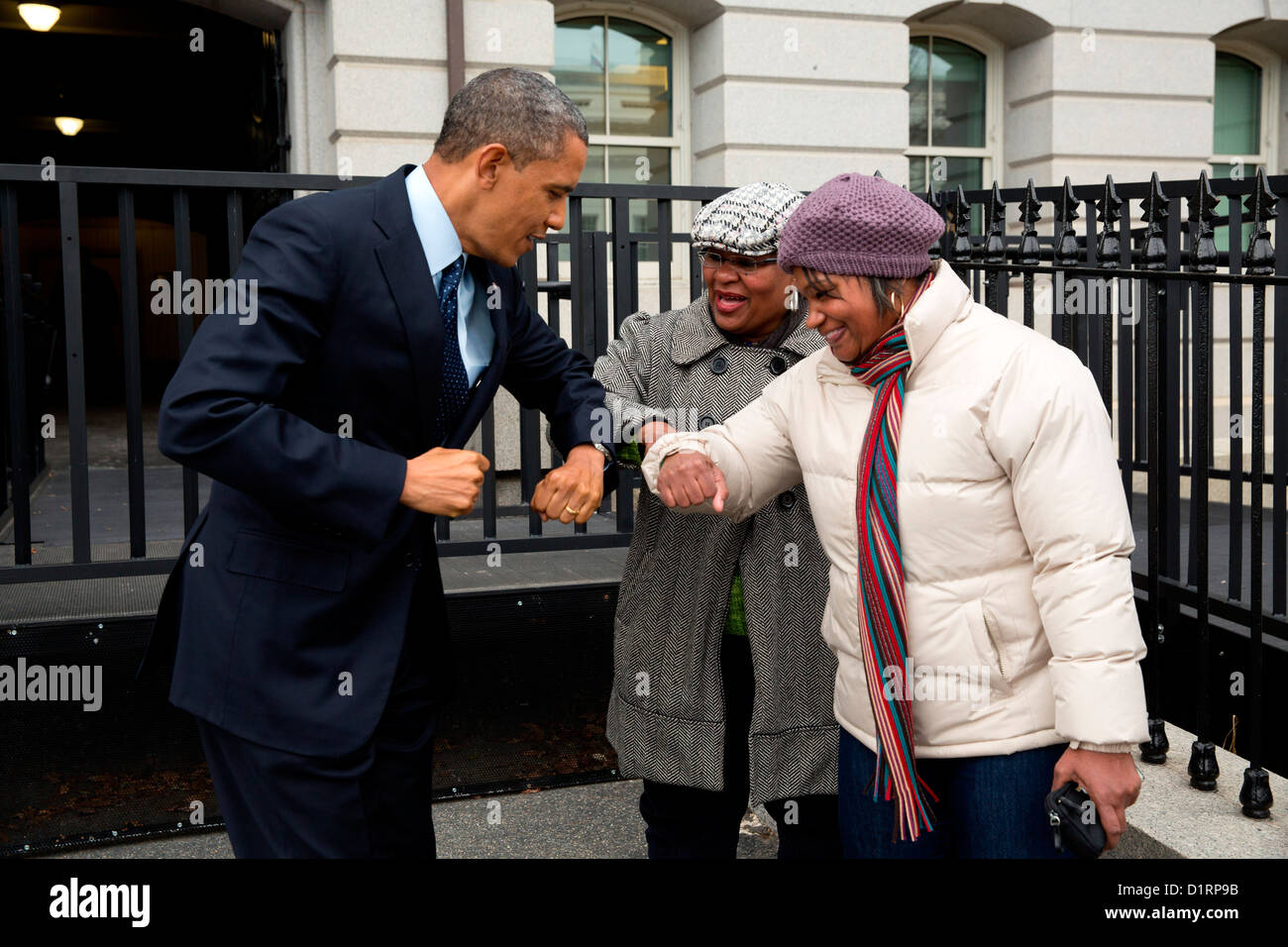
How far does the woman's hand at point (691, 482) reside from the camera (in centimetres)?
259

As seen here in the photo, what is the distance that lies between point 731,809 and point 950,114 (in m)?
9.60

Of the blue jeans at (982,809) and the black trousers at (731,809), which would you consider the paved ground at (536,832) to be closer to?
the black trousers at (731,809)

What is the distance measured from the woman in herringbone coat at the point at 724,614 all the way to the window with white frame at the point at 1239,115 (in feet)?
35.3

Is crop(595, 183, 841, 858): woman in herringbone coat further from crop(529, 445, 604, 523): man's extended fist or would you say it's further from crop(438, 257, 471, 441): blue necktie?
crop(438, 257, 471, 441): blue necktie

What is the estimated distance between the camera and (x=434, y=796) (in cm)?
438

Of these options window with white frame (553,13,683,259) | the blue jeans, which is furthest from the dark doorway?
the blue jeans

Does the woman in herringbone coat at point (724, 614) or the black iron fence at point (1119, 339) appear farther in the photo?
the black iron fence at point (1119, 339)

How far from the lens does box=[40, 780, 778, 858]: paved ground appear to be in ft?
13.5

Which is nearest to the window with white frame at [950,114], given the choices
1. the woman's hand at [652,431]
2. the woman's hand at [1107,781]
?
the woman's hand at [652,431]

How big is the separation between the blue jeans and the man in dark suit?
3.21 ft

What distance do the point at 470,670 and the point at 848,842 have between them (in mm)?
2007

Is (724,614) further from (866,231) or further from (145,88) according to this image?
(145,88)

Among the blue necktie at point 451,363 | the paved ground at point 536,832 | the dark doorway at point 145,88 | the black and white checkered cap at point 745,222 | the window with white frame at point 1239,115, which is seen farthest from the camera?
the window with white frame at point 1239,115

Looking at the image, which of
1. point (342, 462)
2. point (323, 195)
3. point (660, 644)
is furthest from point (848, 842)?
point (323, 195)
